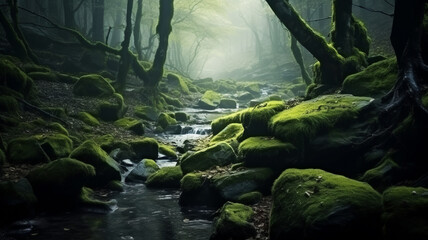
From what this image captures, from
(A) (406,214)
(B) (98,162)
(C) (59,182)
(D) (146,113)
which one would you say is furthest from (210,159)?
(D) (146,113)

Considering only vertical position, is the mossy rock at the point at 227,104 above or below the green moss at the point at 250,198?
below

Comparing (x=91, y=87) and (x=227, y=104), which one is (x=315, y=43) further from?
(x=227, y=104)

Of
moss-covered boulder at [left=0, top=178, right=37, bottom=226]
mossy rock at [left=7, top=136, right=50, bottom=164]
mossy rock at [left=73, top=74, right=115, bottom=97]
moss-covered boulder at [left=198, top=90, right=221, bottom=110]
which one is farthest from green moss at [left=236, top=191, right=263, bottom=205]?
moss-covered boulder at [left=198, top=90, right=221, bottom=110]

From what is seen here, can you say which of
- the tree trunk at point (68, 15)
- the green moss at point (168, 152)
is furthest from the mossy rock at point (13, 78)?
the tree trunk at point (68, 15)

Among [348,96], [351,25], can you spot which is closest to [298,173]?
[348,96]

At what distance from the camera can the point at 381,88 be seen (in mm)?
9047

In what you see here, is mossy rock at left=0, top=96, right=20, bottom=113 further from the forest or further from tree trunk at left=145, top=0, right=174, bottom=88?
tree trunk at left=145, top=0, right=174, bottom=88

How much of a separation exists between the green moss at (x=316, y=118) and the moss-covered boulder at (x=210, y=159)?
1610 mm

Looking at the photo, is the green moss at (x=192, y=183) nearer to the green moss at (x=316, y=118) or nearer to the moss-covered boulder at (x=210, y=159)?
the moss-covered boulder at (x=210, y=159)

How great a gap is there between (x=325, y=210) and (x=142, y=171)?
23.0 ft

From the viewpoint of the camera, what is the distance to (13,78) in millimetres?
14688

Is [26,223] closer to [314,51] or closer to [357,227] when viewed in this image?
[357,227]

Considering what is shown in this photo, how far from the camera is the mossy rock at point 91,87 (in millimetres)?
18984

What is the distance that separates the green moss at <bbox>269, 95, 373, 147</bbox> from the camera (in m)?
7.95
